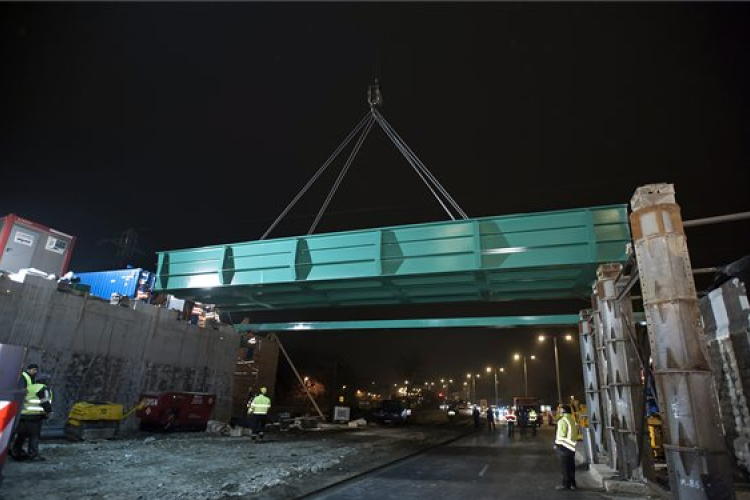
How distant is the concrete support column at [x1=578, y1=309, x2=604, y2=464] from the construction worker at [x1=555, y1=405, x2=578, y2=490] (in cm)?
273

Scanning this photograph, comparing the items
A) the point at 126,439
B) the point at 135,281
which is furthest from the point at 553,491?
the point at 135,281

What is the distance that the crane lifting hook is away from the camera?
16281mm

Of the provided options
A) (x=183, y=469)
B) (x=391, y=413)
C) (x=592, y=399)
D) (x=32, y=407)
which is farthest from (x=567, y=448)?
(x=391, y=413)

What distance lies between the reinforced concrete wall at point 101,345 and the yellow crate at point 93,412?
5.05ft

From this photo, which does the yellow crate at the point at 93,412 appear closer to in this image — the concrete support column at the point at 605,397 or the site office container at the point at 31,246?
the site office container at the point at 31,246

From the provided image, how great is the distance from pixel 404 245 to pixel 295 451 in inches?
259

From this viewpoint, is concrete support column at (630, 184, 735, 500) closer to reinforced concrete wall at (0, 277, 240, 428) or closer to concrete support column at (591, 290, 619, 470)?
concrete support column at (591, 290, 619, 470)

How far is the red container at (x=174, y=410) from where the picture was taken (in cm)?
1511

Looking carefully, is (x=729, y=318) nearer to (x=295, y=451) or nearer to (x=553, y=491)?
(x=553, y=491)

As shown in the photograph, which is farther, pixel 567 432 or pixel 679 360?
pixel 567 432

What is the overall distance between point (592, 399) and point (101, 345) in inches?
602

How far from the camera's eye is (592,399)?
11.8 metres

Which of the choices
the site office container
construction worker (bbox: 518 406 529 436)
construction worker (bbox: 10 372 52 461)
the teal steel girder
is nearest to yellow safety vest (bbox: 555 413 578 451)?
the teal steel girder

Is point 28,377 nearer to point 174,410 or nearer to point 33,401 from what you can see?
point 33,401
